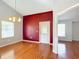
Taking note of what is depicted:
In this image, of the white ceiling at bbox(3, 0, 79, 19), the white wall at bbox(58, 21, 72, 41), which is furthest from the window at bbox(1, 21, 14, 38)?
the white wall at bbox(58, 21, 72, 41)

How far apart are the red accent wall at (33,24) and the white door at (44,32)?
37 centimetres

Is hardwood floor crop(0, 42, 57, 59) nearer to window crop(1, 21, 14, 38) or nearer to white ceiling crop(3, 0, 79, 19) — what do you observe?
window crop(1, 21, 14, 38)

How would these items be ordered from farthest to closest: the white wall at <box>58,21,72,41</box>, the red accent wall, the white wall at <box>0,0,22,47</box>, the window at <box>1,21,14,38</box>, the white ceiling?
the white wall at <box>58,21,72,41</box> < the red accent wall < the window at <box>1,21,14,38</box> < the white wall at <box>0,0,22,47</box> < the white ceiling

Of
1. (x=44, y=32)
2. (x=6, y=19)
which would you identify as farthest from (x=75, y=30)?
(x=6, y=19)

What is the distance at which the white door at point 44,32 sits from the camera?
7770 millimetres

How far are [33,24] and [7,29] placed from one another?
2695 mm

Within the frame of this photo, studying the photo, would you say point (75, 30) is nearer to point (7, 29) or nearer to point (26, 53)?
point (26, 53)

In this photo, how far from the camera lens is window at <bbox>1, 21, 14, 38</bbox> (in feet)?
22.6

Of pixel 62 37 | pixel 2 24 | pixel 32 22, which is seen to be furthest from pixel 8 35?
pixel 62 37

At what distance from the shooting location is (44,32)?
316 inches

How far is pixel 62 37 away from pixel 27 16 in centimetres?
468

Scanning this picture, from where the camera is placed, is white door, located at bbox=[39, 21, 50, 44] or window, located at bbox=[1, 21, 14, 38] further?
white door, located at bbox=[39, 21, 50, 44]

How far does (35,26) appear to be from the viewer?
8664 millimetres

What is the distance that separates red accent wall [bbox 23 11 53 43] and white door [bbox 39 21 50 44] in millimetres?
373
